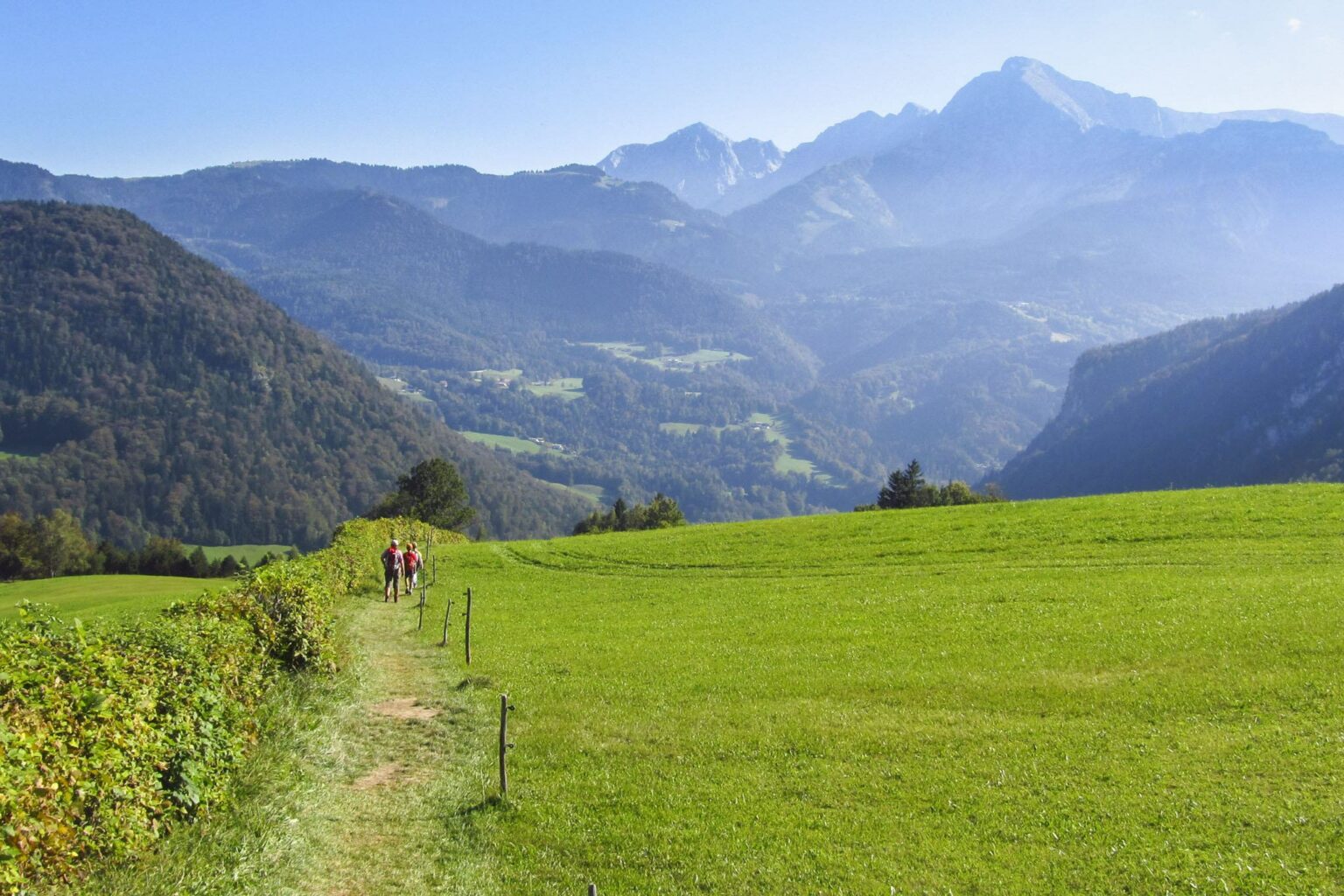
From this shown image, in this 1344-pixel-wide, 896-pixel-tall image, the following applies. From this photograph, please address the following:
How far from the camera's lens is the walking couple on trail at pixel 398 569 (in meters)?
37.5

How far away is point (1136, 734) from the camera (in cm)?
1550

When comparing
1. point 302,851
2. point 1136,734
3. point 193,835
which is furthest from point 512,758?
point 1136,734

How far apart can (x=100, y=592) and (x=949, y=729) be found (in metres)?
61.9

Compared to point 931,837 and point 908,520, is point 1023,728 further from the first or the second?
point 908,520

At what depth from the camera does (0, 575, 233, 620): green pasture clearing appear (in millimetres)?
47250

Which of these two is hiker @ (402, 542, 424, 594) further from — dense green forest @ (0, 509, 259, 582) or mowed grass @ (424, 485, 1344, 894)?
dense green forest @ (0, 509, 259, 582)

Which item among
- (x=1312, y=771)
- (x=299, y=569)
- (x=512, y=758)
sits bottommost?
(x=512, y=758)

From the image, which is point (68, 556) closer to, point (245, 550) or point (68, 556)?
point (68, 556)

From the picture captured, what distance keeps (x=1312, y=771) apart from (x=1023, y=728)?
4.57 meters

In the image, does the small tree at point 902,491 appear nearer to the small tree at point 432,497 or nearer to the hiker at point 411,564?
the small tree at point 432,497

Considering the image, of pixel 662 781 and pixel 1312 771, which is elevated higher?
pixel 1312 771

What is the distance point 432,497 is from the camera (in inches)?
4311

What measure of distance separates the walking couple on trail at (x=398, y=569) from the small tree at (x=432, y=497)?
6804cm

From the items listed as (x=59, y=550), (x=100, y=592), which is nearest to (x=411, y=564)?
(x=100, y=592)
